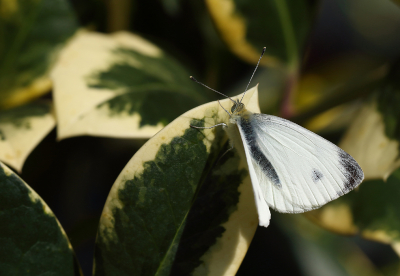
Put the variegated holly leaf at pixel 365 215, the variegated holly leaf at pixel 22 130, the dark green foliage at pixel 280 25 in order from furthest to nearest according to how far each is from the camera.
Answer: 1. the dark green foliage at pixel 280 25
2. the variegated holly leaf at pixel 365 215
3. the variegated holly leaf at pixel 22 130

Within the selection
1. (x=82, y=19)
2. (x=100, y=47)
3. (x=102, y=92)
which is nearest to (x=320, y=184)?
(x=102, y=92)

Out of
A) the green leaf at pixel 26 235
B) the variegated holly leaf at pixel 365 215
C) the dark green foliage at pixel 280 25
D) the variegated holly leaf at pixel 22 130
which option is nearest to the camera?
the green leaf at pixel 26 235

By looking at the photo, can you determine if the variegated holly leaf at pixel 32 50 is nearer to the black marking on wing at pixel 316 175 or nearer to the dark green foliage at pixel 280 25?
the dark green foliage at pixel 280 25

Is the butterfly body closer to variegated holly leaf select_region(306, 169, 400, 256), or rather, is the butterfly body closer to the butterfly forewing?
the butterfly forewing

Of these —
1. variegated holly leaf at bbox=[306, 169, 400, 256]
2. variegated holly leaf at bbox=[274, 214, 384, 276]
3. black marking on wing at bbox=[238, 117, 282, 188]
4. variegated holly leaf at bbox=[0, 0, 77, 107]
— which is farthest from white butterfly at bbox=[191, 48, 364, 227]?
variegated holly leaf at bbox=[0, 0, 77, 107]

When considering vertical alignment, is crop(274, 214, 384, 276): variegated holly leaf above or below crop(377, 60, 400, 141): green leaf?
below

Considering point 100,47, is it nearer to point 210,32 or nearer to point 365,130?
point 210,32

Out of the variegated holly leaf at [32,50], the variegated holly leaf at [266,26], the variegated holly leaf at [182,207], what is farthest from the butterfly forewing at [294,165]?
the variegated holly leaf at [32,50]
